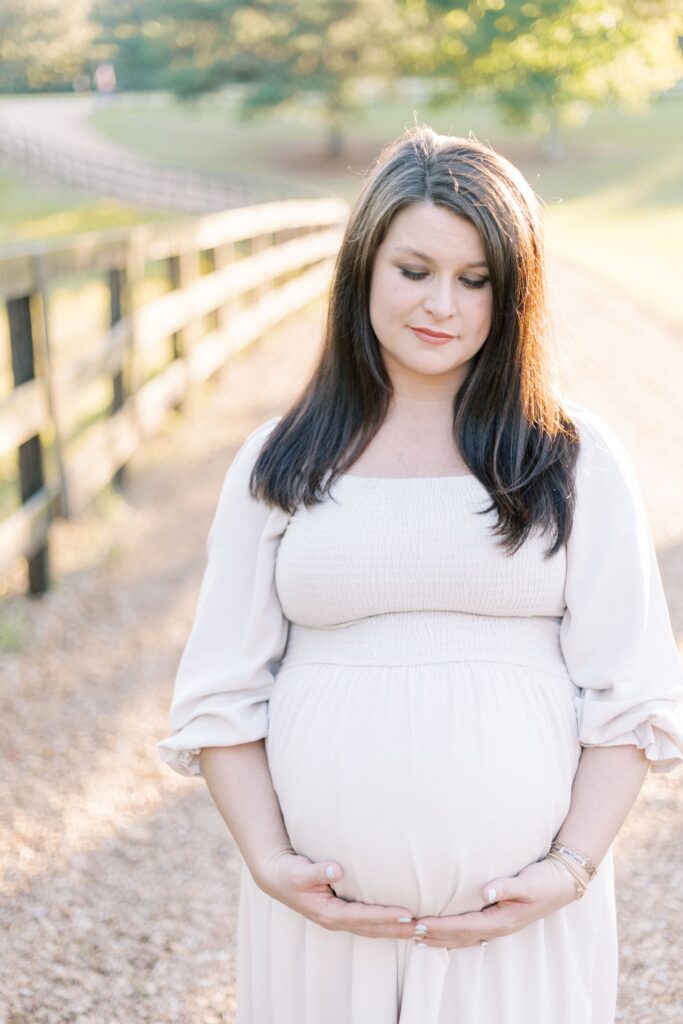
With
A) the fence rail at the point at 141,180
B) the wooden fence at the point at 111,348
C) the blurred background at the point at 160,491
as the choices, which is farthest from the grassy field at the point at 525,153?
the wooden fence at the point at 111,348

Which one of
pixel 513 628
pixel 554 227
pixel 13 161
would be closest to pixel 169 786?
pixel 513 628

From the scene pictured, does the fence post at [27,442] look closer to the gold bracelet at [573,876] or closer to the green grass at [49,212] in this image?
the gold bracelet at [573,876]

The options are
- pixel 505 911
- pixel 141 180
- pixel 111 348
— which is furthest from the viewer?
pixel 141 180

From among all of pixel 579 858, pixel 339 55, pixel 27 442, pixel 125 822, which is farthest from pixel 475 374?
pixel 339 55

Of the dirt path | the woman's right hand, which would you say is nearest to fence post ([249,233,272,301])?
the dirt path

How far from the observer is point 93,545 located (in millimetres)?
5551

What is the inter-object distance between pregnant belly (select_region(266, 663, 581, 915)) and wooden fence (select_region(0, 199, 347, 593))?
2.75m

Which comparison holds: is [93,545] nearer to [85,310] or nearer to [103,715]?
[103,715]

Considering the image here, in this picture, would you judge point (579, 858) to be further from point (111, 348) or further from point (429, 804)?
point (111, 348)

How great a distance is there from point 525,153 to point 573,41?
1441 inches

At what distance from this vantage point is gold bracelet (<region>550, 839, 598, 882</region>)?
1815 millimetres

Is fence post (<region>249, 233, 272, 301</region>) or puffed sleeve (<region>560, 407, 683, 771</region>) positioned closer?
puffed sleeve (<region>560, 407, 683, 771</region>)

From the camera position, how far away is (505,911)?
1.77 m

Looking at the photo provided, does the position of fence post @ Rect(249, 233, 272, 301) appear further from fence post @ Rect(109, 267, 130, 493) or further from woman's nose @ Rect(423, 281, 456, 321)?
woman's nose @ Rect(423, 281, 456, 321)
